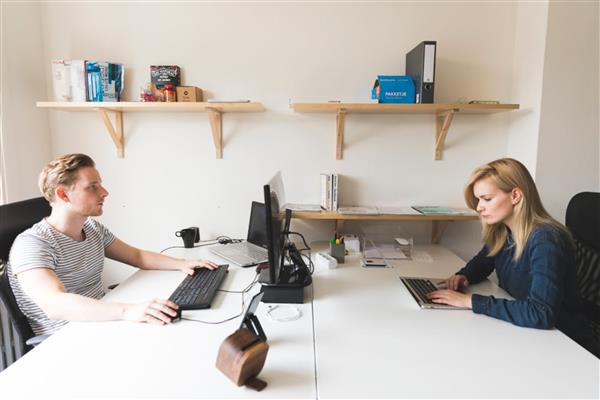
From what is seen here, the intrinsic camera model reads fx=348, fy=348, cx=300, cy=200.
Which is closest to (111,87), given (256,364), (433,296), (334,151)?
(334,151)

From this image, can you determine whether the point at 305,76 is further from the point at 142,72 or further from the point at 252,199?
the point at 142,72

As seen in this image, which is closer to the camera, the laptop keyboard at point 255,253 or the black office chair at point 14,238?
the black office chair at point 14,238

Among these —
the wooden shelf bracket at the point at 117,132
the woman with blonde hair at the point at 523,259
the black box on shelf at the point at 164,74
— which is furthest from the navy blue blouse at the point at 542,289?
the wooden shelf bracket at the point at 117,132

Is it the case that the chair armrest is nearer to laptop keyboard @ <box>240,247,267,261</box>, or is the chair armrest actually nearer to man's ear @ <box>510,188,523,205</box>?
laptop keyboard @ <box>240,247,267,261</box>

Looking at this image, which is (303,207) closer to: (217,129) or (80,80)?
(217,129)

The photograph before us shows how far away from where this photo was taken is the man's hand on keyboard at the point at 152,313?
3.70 feet

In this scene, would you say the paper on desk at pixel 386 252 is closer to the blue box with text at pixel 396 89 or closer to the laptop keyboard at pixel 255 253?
the laptop keyboard at pixel 255 253

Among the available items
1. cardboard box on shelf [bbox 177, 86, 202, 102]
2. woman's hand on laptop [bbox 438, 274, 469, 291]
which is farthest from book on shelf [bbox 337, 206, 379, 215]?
cardboard box on shelf [bbox 177, 86, 202, 102]

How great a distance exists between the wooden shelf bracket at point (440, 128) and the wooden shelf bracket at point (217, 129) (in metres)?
1.36

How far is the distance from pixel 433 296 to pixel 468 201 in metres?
0.46

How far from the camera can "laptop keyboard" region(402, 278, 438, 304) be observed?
135cm

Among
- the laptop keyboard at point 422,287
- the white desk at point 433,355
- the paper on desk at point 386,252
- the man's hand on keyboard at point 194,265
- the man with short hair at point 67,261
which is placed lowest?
the paper on desk at point 386,252

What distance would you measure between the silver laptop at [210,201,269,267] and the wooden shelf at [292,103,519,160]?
63 centimetres

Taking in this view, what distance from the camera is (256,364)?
852mm
